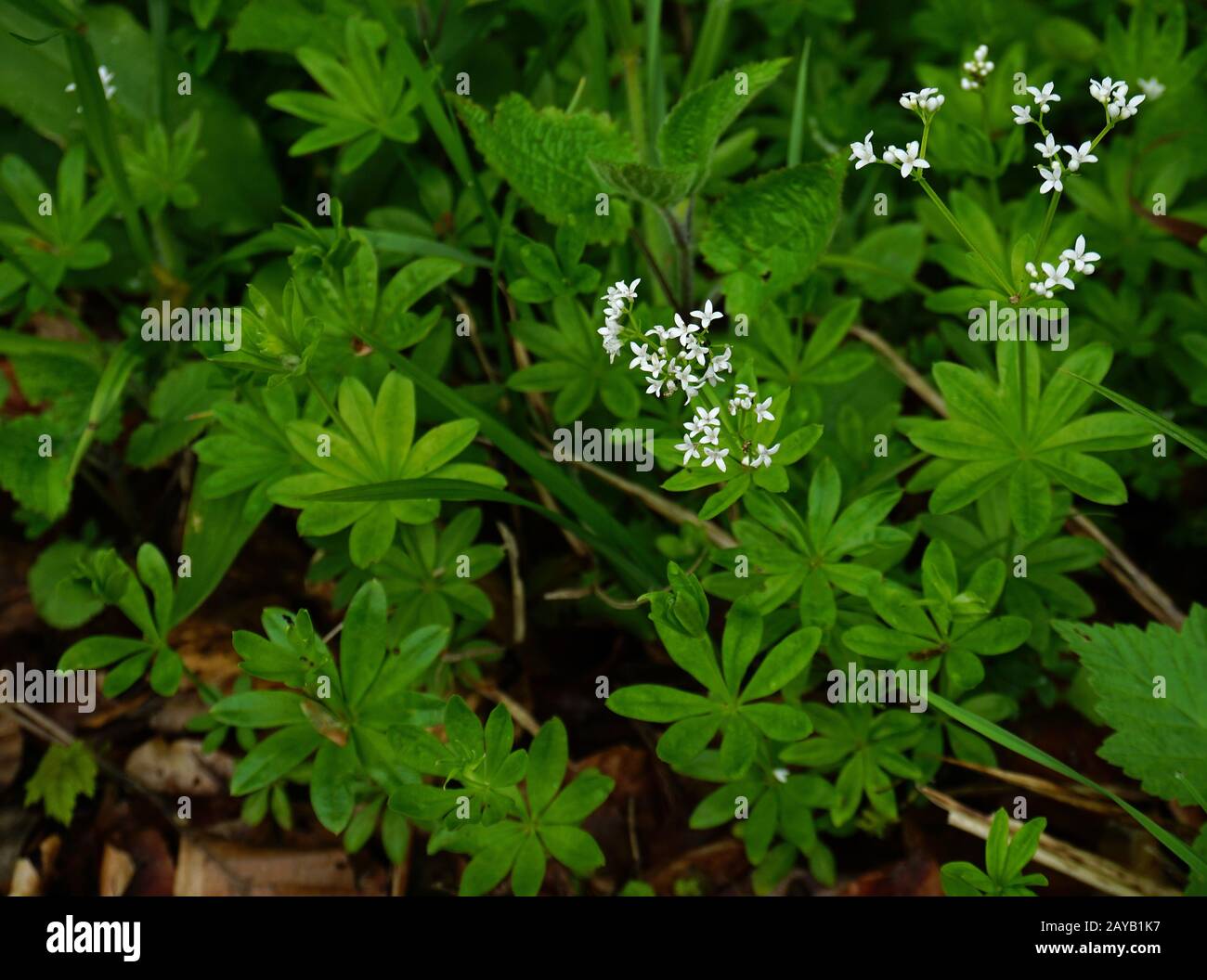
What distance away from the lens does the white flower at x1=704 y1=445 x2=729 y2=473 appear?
2.14 metres

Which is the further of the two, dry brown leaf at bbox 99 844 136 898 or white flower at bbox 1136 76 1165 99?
white flower at bbox 1136 76 1165 99

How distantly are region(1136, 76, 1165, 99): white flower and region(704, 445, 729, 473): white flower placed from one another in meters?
1.73

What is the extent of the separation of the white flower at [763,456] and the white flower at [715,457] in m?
0.07

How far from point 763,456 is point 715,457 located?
10 centimetres

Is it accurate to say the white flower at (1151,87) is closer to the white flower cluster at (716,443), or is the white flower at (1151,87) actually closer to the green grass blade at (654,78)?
the green grass blade at (654,78)

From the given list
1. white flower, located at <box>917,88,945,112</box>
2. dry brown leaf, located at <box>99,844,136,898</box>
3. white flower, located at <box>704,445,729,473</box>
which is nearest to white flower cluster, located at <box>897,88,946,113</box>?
white flower, located at <box>917,88,945,112</box>

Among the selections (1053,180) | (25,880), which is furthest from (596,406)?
(25,880)

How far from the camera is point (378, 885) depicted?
2.66 metres

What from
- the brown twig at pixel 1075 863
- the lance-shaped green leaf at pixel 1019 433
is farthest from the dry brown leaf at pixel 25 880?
the lance-shaped green leaf at pixel 1019 433

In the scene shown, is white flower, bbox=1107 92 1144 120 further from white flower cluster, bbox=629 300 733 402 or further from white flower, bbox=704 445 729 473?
white flower, bbox=704 445 729 473

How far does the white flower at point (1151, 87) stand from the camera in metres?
2.85

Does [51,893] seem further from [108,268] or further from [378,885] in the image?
[108,268]

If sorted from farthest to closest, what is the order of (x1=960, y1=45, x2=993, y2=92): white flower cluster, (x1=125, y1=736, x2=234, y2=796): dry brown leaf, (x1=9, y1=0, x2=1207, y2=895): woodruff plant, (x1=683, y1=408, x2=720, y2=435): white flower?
(x1=125, y1=736, x2=234, y2=796): dry brown leaf → (x1=960, y1=45, x2=993, y2=92): white flower cluster → (x1=9, y1=0, x2=1207, y2=895): woodruff plant → (x1=683, y1=408, x2=720, y2=435): white flower
